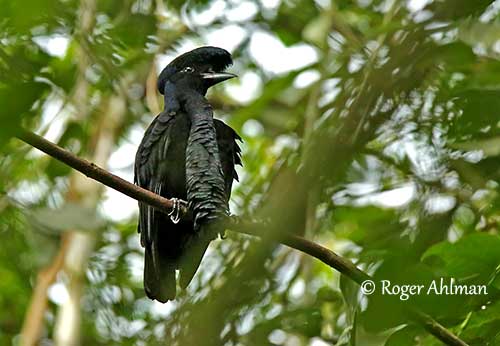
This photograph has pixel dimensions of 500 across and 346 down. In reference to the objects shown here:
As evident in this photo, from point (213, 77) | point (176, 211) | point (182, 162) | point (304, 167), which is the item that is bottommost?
point (304, 167)

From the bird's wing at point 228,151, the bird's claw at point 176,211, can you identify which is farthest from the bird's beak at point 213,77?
the bird's claw at point 176,211

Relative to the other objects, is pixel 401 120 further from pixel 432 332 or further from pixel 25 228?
pixel 25 228

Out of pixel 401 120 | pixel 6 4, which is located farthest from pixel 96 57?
pixel 6 4

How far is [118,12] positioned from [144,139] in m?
0.65

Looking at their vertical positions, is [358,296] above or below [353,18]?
below

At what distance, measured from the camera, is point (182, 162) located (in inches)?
141

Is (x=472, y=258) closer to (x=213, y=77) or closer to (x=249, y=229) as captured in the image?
(x=249, y=229)

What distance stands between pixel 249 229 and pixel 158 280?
1116 mm

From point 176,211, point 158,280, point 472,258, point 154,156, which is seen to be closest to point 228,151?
point 154,156

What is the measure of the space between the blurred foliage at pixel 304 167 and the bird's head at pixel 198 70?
16 cm

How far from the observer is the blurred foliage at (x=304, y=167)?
167cm

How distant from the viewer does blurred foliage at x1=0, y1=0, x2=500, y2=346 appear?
1.67 meters

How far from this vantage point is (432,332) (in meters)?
2.28

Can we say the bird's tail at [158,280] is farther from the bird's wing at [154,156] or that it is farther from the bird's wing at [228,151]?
the bird's wing at [228,151]
